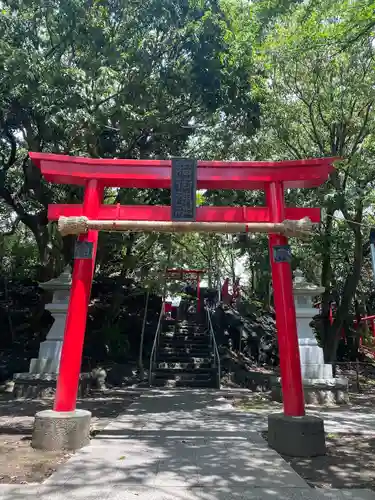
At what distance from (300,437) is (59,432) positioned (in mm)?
3013

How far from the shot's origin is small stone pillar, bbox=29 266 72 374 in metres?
10.0

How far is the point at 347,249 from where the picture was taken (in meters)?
13.1

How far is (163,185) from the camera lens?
6.33 meters

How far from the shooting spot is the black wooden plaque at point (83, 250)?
5938 mm

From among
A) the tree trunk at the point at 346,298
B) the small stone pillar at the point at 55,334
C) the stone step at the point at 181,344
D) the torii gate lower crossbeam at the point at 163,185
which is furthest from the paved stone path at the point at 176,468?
the stone step at the point at 181,344

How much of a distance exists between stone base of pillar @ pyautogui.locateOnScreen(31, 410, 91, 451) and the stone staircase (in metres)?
7.42

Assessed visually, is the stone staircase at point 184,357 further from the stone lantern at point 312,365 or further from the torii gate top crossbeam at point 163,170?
the torii gate top crossbeam at point 163,170

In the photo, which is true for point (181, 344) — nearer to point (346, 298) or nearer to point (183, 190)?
point (346, 298)

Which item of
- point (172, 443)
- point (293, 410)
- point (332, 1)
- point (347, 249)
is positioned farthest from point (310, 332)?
point (332, 1)

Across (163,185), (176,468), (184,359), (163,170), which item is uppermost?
(163,170)

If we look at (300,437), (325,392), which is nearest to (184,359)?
(325,392)

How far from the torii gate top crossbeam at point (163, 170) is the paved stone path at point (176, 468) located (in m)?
3.69

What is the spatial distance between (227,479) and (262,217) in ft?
11.5

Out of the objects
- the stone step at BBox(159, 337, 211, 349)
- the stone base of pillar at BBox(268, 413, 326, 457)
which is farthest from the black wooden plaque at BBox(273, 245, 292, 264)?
the stone step at BBox(159, 337, 211, 349)
